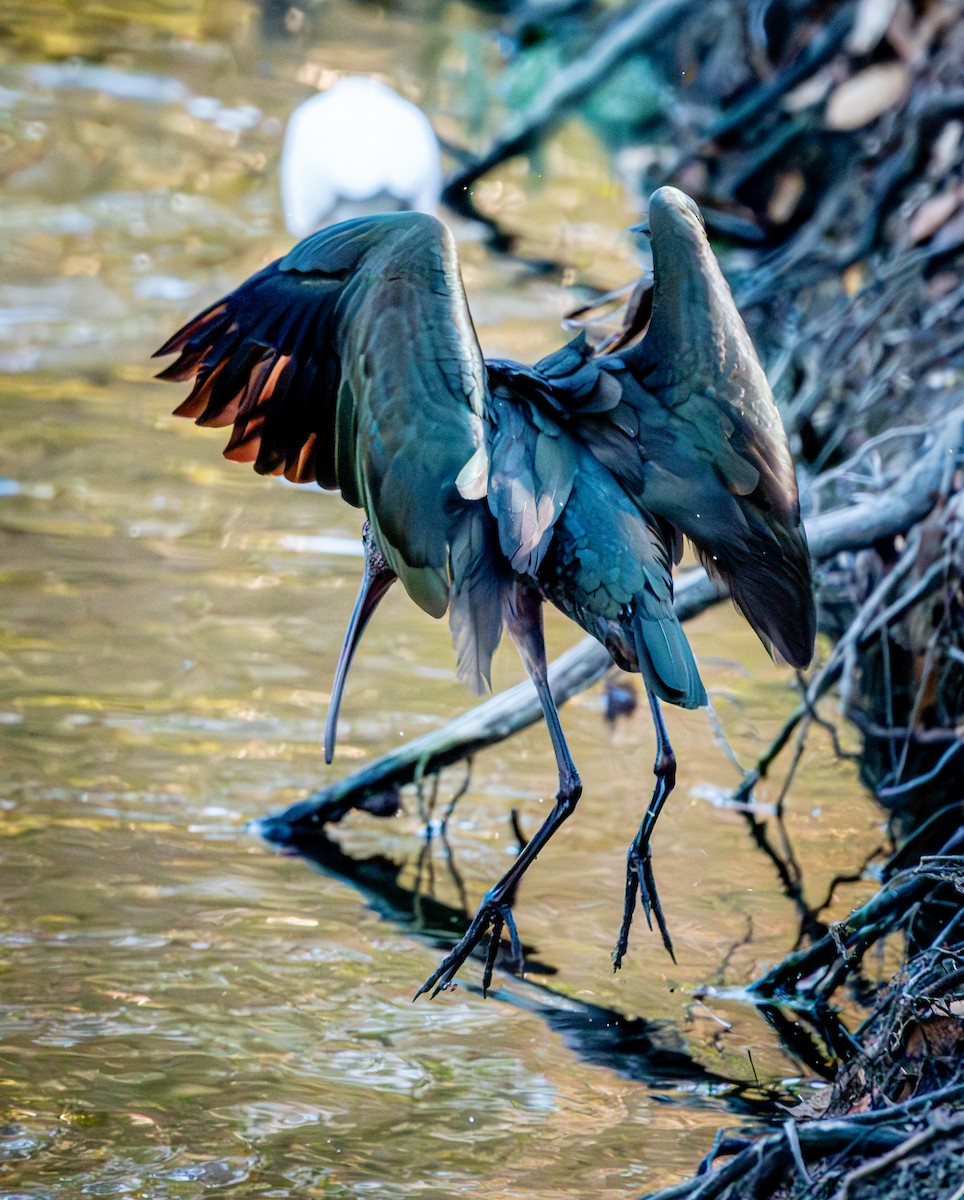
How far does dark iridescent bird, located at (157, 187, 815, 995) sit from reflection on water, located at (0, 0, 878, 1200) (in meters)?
0.34

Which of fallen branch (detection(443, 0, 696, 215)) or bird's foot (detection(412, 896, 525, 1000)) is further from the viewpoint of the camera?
fallen branch (detection(443, 0, 696, 215))

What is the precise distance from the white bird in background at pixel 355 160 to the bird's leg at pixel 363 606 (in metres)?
5.02

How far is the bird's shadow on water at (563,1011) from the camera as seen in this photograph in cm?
391

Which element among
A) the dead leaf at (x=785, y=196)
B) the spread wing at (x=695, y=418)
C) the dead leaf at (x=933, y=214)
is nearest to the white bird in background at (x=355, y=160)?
the dead leaf at (x=785, y=196)

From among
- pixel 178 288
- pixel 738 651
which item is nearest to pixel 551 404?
pixel 738 651

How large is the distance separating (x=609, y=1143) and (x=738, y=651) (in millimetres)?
3650

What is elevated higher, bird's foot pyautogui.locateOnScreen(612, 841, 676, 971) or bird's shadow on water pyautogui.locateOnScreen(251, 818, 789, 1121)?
bird's foot pyautogui.locateOnScreen(612, 841, 676, 971)

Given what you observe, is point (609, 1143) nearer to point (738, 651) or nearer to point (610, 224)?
point (738, 651)

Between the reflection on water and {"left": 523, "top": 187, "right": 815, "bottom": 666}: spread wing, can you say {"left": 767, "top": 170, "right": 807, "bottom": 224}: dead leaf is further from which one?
{"left": 523, "top": 187, "right": 815, "bottom": 666}: spread wing

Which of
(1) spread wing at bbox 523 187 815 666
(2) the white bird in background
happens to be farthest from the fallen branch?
(1) spread wing at bbox 523 187 815 666

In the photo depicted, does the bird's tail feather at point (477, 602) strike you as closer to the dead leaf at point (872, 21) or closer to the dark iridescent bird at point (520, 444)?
the dark iridescent bird at point (520, 444)

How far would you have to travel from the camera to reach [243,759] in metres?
5.59

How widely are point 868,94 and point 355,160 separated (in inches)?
115

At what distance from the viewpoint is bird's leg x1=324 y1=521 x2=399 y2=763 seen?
173 inches
